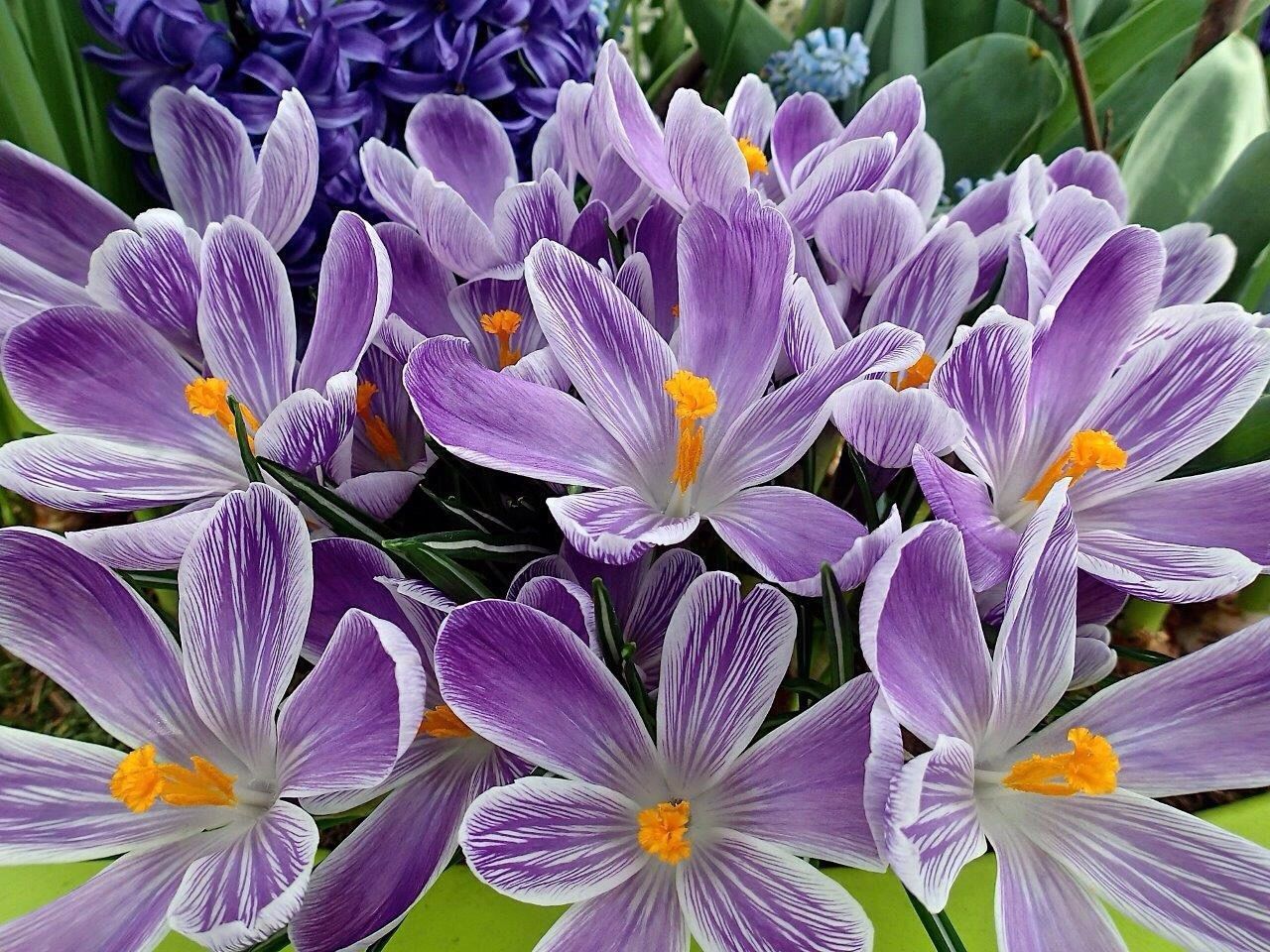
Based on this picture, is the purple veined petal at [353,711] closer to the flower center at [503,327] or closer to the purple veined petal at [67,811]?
the purple veined petal at [67,811]

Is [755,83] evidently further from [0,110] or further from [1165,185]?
[0,110]

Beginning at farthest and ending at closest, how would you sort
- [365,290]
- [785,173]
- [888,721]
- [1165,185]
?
[1165,185]
[785,173]
[365,290]
[888,721]

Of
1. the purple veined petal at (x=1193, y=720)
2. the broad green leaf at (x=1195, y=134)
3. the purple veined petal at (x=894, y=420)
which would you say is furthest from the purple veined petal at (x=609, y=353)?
the broad green leaf at (x=1195, y=134)

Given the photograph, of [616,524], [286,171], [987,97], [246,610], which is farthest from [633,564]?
[987,97]

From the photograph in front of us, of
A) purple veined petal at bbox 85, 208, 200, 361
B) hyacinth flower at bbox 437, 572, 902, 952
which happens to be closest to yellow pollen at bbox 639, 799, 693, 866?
hyacinth flower at bbox 437, 572, 902, 952

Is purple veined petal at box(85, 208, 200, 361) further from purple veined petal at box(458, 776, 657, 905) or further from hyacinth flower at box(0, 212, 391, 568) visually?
purple veined petal at box(458, 776, 657, 905)

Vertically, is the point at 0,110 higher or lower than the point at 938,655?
higher

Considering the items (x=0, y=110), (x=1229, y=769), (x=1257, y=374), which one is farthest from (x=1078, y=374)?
(x=0, y=110)
